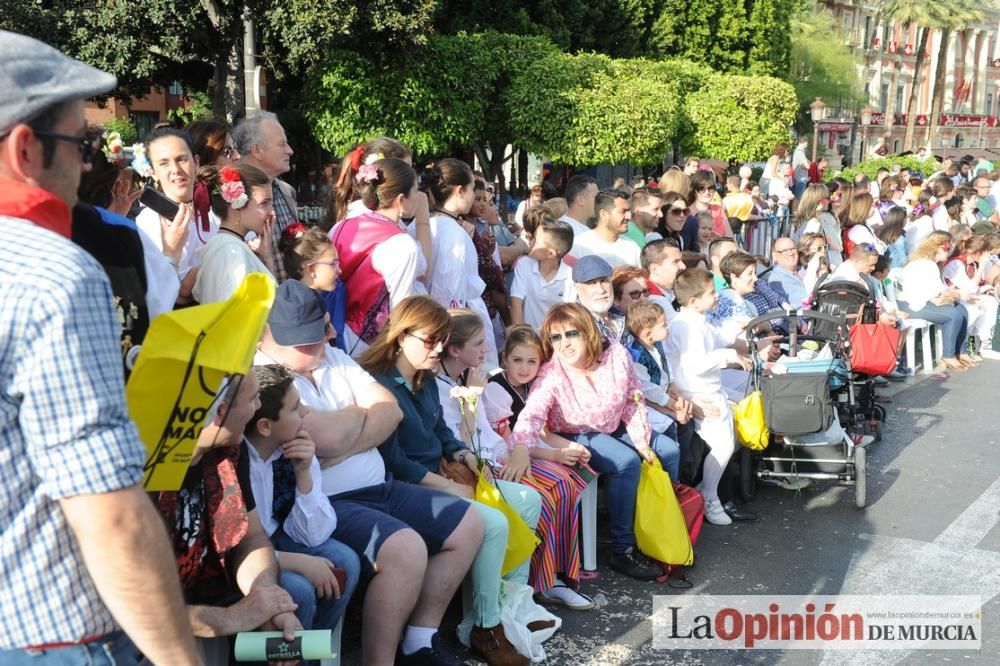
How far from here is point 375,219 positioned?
515 cm

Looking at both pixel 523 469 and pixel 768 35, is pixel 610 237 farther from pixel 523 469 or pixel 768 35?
pixel 768 35

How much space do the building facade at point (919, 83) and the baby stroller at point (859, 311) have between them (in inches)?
2177

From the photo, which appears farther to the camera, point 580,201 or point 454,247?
point 580,201

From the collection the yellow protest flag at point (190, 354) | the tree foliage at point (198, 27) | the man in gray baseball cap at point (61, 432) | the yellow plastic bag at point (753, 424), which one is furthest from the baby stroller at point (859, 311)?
the tree foliage at point (198, 27)

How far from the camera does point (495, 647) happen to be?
4.06 m

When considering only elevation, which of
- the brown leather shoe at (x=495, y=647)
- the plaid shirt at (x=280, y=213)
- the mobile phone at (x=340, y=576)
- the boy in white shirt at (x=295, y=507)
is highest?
the plaid shirt at (x=280, y=213)

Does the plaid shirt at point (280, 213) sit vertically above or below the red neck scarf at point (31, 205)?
below

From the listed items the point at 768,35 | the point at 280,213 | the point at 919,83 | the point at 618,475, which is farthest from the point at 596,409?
the point at 919,83

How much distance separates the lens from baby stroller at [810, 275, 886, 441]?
24.9ft

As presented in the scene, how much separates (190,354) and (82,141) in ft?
1.49

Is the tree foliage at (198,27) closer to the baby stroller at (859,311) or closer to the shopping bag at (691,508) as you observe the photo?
the baby stroller at (859,311)

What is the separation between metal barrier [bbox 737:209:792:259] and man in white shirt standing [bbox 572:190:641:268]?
236 inches

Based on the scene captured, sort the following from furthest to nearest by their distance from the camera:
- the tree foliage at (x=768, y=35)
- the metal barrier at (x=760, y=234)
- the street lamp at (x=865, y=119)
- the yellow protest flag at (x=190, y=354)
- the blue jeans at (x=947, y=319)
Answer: the street lamp at (x=865, y=119), the tree foliage at (x=768, y=35), the metal barrier at (x=760, y=234), the blue jeans at (x=947, y=319), the yellow protest flag at (x=190, y=354)

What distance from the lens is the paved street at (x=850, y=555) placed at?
429 centimetres
